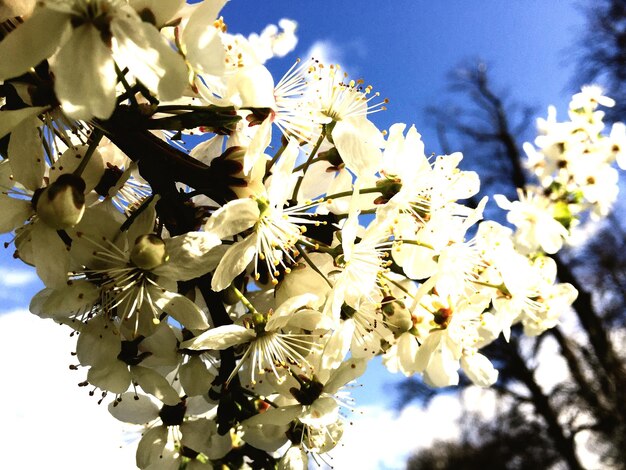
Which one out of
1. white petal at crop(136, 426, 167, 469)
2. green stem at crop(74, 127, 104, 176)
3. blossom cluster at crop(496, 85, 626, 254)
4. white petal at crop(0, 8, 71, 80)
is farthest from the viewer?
blossom cluster at crop(496, 85, 626, 254)

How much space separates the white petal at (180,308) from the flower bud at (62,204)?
0.12 m

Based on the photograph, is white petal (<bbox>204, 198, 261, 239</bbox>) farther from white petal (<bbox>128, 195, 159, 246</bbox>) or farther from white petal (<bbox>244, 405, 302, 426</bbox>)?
white petal (<bbox>244, 405, 302, 426</bbox>)

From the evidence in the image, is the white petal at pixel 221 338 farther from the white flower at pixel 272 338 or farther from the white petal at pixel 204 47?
the white petal at pixel 204 47

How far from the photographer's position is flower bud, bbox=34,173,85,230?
1.66 feet

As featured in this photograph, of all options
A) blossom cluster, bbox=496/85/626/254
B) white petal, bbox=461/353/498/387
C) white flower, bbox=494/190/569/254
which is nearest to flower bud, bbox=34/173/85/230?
white petal, bbox=461/353/498/387

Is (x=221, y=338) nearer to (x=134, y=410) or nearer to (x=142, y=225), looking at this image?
(x=142, y=225)

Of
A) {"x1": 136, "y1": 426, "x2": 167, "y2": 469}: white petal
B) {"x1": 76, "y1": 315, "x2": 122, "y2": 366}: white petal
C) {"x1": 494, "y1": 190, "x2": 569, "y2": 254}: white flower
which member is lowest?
{"x1": 136, "y1": 426, "x2": 167, "y2": 469}: white petal

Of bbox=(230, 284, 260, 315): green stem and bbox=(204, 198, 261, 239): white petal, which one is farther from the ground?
bbox=(204, 198, 261, 239): white petal

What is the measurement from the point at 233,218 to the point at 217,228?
2cm

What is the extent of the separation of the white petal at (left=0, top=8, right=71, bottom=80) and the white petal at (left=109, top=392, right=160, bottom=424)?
0.51 meters

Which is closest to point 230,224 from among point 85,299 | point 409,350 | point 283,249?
point 283,249

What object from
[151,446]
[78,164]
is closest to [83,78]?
[78,164]

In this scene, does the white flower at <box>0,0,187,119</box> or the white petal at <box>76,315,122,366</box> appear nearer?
the white flower at <box>0,0,187,119</box>

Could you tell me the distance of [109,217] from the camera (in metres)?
0.58
